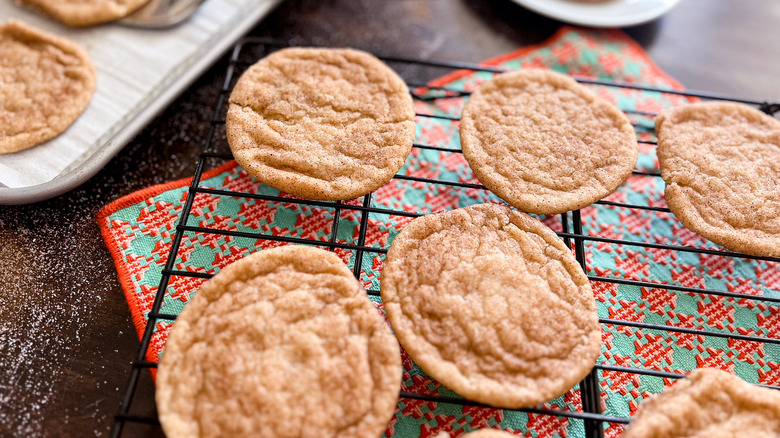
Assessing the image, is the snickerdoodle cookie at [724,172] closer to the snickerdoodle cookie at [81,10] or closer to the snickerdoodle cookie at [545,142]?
the snickerdoodle cookie at [545,142]

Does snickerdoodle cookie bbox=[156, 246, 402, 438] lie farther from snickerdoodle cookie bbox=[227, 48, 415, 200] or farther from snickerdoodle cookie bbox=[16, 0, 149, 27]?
snickerdoodle cookie bbox=[16, 0, 149, 27]

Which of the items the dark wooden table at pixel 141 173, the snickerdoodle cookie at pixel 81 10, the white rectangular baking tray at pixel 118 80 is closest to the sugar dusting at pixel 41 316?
the dark wooden table at pixel 141 173

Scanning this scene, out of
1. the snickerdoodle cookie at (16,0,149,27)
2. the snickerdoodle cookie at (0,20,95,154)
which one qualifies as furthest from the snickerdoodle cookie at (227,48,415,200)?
the snickerdoodle cookie at (16,0,149,27)

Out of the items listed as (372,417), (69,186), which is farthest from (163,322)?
(372,417)

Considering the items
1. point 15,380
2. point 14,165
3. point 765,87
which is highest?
point 765,87

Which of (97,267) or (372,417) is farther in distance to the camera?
(97,267)

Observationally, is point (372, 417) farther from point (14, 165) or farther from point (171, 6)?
point (171, 6)
